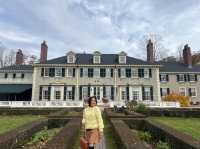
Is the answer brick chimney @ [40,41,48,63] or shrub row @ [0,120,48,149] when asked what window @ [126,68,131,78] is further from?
shrub row @ [0,120,48,149]

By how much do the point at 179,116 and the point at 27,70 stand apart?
28.8 meters

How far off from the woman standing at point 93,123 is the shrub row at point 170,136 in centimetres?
245

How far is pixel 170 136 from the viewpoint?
803cm

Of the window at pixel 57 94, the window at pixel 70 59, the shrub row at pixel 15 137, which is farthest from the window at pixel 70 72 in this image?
the shrub row at pixel 15 137

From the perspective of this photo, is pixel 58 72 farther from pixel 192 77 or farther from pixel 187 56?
pixel 187 56

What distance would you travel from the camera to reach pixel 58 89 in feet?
122

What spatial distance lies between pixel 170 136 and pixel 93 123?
10.6ft

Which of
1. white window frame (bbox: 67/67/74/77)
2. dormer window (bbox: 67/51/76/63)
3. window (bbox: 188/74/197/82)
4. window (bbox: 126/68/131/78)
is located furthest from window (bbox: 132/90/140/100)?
window (bbox: 188/74/197/82)

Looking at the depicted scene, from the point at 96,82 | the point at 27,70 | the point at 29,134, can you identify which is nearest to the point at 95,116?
the point at 29,134

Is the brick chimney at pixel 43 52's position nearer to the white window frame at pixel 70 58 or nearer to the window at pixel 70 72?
the white window frame at pixel 70 58

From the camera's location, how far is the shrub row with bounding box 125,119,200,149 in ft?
21.4

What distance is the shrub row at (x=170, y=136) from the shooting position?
256 inches

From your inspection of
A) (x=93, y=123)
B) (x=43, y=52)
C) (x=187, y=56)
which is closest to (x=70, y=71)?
(x=43, y=52)

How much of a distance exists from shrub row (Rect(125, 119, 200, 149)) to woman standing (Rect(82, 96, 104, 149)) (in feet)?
8.05
